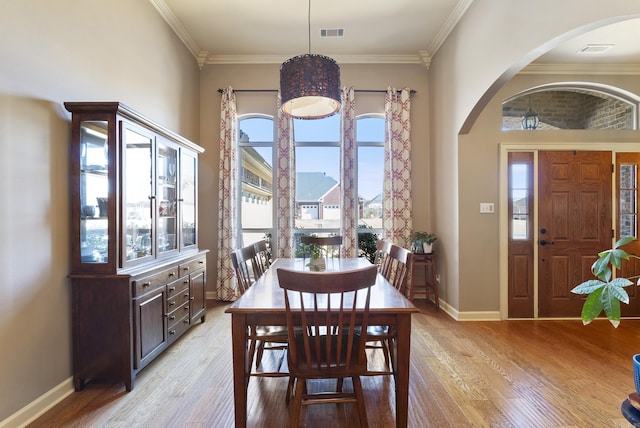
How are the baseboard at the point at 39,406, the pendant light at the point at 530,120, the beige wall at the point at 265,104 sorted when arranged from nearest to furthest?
the baseboard at the point at 39,406 < the pendant light at the point at 530,120 < the beige wall at the point at 265,104

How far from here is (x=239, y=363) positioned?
63.9 inches

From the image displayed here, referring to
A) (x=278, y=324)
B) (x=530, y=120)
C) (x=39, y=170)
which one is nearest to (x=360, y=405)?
(x=278, y=324)

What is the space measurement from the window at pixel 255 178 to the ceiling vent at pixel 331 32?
4.47ft

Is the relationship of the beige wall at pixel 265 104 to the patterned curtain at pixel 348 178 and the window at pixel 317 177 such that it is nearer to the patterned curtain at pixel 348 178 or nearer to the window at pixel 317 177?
the patterned curtain at pixel 348 178

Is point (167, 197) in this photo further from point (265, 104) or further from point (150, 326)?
point (265, 104)

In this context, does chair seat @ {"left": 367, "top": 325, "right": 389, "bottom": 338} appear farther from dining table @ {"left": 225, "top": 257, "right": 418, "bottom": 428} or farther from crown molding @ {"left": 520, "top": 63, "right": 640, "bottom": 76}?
crown molding @ {"left": 520, "top": 63, "right": 640, "bottom": 76}

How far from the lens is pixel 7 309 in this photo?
5.63 feet

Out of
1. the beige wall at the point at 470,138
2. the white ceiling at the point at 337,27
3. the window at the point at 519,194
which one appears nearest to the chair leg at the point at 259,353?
the beige wall at the point at 470,138

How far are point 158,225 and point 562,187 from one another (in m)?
4.44

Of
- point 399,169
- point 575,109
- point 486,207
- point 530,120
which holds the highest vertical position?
point 575,109

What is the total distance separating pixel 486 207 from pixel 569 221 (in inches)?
40.3

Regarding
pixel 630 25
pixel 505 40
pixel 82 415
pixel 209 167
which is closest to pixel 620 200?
pixel 630 25

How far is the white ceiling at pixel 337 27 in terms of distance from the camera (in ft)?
10.8

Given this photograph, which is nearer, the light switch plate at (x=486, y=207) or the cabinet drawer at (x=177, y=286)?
the cabinet drawer at (x=177, y=286)
